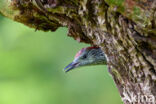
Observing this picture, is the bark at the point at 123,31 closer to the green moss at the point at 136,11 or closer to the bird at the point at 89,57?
the green moss at the point at 136,11

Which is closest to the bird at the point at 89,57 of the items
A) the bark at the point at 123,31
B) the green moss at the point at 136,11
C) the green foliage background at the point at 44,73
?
the bark at the point at 123,31

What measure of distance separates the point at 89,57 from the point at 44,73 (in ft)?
15.8

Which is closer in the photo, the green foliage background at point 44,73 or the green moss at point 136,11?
the green moss at point 136,11

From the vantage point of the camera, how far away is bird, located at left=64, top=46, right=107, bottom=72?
654 cm

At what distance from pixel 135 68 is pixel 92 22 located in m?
0.66

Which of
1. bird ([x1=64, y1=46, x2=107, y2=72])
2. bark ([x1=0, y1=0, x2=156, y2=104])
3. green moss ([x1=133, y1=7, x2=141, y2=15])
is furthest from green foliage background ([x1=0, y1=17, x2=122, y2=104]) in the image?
green moss ([x1=133, y1=7, x2=141, y2=15])

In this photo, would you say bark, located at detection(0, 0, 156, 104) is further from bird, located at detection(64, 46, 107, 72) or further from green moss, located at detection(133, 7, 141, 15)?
bird, located at detection(64, 46, 107, 72)

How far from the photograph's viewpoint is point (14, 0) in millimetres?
4566

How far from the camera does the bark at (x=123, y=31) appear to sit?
3.56 metres

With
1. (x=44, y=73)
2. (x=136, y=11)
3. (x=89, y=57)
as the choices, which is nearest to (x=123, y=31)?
(x=136, y=11)

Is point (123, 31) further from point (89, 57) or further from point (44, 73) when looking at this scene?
point (44, 73)

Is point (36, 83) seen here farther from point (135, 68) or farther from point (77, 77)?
point (135, 68)

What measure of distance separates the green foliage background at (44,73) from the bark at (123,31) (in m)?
5.94

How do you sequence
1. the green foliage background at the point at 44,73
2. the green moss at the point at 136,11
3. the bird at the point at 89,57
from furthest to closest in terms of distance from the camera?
the green foliage background at the point at 44,73 → the bird at the point at 89,57 → the green moss at the point at 136,11
